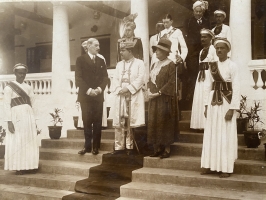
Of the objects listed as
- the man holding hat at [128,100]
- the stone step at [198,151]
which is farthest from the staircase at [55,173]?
the stone step at [198,151]

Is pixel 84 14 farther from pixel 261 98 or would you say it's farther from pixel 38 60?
pixel 261 98

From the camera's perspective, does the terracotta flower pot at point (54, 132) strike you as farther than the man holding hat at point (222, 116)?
Yes

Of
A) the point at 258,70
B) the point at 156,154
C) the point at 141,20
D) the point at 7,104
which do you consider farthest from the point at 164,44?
the point at 7,104

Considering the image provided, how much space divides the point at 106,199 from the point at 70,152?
168cm

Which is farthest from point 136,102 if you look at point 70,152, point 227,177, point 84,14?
point 84,14

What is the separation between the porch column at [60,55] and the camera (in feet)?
25.5

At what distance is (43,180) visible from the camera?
520 cm

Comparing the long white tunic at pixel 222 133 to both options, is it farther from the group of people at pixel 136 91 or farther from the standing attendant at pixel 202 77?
the standing attendant at pixel 202 77

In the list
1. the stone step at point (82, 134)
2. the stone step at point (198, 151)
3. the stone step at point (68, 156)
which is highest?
the stone step at point (82, 134)

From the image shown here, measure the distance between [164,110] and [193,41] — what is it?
62.9 inches

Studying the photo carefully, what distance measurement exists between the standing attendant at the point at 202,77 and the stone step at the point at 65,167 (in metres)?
1.84

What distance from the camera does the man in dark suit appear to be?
5.52 meters

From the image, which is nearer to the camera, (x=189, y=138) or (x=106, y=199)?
(x=106, y=199)

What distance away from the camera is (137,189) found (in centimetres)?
430
